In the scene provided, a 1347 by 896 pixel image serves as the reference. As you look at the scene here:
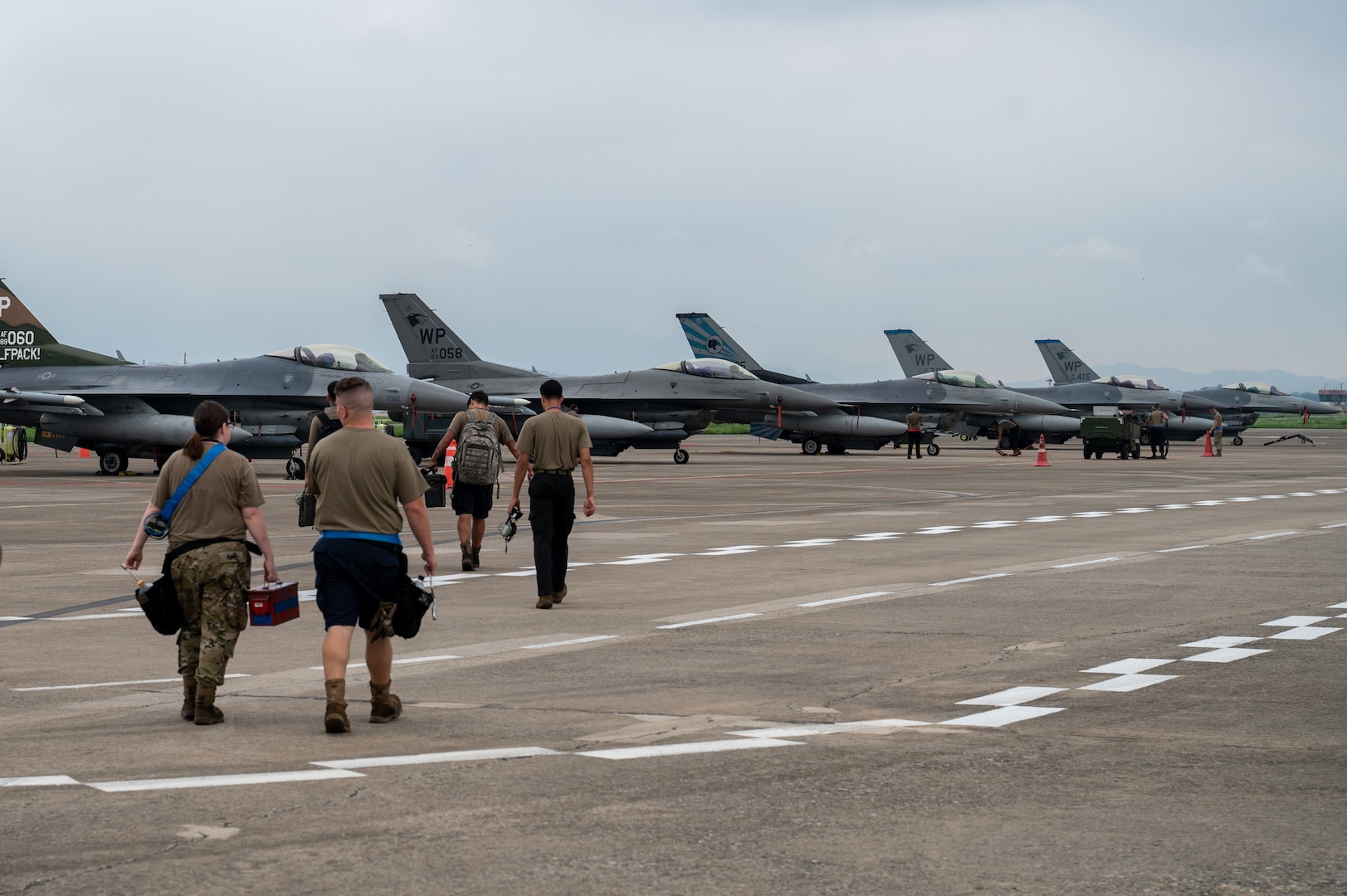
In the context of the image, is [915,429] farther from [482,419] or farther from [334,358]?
[482,419]

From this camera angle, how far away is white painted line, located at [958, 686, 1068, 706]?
23.5 feet

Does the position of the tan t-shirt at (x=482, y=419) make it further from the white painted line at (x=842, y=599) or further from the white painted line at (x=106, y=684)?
the white painted line at (x=106, y=684)

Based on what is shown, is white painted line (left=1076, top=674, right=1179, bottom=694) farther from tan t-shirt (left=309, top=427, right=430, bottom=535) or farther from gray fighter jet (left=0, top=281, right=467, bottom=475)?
gray fighter jet (left=0, top=281, right=467, bottom=475)

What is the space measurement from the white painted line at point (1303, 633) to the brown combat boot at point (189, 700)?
646cm

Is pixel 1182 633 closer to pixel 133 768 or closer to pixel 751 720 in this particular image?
pixel 751 720

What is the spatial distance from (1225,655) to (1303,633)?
3.87 feet

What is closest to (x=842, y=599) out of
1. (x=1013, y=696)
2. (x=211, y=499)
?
(x=1013, y=696)

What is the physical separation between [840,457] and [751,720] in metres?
39.2

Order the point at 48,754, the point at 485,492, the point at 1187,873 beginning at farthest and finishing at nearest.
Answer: the point at 485,492, the point at 48,754, the point at 1187,873

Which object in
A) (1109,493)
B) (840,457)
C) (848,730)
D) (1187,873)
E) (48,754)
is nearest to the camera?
(1187,873)

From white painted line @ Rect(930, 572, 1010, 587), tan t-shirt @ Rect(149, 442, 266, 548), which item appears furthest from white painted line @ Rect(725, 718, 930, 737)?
white painted line @ Rect(930, 572, 1010, 587)

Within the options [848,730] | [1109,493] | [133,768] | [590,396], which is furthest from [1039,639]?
[590,396]

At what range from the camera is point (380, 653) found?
6.79 metres

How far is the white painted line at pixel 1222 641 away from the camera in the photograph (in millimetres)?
8945
